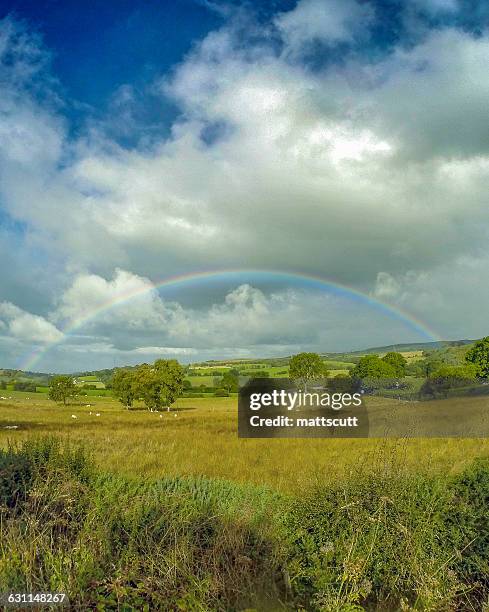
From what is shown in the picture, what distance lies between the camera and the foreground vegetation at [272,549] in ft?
17.3

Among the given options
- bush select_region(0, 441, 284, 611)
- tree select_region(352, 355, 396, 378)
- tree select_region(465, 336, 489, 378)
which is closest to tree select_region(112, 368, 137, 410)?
tree select_region(352, 355, 396, 378)

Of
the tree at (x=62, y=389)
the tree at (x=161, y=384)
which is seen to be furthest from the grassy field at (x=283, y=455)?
the tree at (x=62, y=389)

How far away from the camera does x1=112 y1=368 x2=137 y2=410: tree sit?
79.1 metres

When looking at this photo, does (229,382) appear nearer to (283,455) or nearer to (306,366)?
(306,366)

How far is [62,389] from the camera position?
285 ft

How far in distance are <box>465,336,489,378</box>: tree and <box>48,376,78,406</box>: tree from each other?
209 feet

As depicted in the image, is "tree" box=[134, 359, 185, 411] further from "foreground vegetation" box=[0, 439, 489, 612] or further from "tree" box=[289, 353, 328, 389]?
"foreground vegetation" box=[0, 439, 489, 612]

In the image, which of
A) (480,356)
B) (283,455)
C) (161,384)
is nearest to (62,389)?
(161,384)

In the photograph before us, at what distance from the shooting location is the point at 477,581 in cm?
616

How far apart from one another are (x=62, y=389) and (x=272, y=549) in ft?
282

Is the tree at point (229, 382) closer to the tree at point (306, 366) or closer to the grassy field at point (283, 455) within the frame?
the tree at point (306, 366)

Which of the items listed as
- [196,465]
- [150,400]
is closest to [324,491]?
[196,465]

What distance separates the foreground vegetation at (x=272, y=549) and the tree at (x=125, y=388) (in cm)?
7086

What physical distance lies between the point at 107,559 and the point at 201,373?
12165 centimetres
